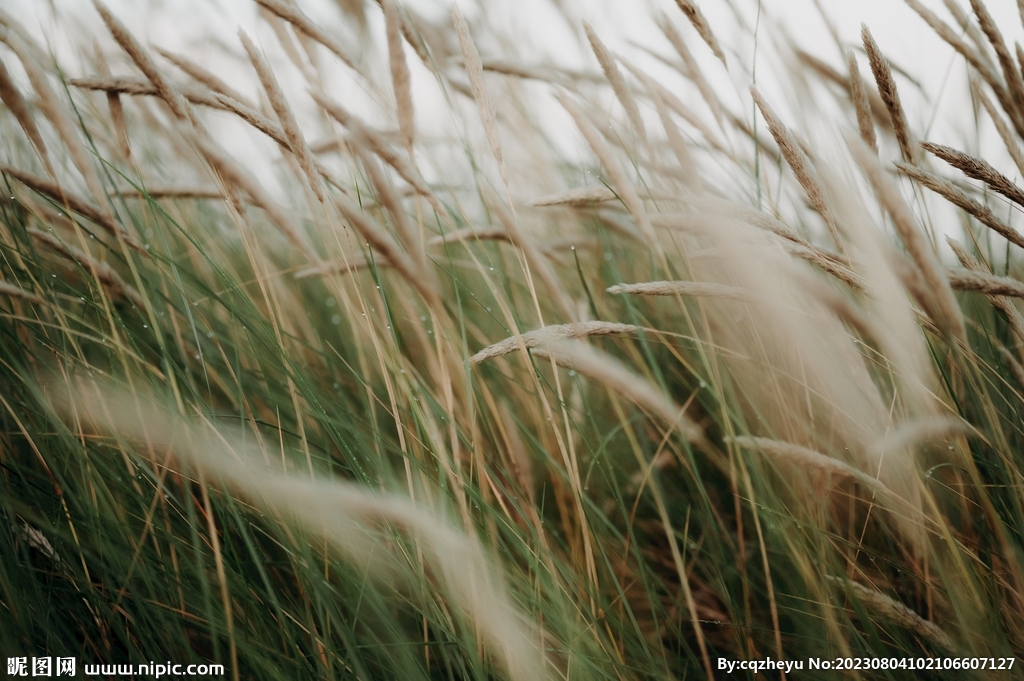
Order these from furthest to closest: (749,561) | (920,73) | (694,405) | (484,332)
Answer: (920,73) < (484,332) < (694,405) < (749,561)

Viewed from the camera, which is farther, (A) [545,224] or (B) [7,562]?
(A) [545,224]

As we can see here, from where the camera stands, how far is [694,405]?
0.91 metres

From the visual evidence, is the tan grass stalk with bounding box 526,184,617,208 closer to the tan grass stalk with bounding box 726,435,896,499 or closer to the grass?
the grass

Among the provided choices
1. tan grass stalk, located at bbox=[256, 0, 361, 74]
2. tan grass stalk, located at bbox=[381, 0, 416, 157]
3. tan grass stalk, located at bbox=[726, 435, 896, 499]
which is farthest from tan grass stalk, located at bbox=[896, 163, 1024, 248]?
tan grass stalk, located at bbox=[256, 0, 361, 74]

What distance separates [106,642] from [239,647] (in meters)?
0.15

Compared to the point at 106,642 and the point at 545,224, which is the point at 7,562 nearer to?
the point at 106,642

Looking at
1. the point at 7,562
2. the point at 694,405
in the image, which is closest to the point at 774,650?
the point at 694,405

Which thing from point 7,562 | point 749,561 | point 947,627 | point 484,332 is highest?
point 484,332

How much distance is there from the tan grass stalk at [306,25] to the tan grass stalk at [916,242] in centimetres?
55

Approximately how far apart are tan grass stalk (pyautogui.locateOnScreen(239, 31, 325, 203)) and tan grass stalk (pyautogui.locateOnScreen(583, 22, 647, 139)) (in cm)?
32

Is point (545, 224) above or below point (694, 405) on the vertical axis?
above

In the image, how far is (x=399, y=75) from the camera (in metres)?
0.57

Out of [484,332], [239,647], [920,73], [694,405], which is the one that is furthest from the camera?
[920,73]

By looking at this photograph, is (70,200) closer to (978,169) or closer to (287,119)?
(287,119)
